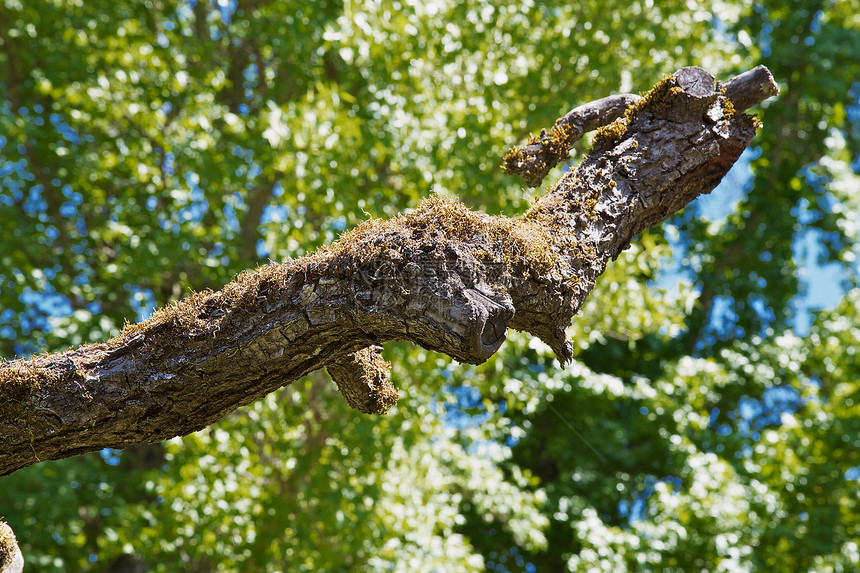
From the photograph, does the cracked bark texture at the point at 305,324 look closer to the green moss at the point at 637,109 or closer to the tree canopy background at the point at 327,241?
the green moss at the point at 637,109

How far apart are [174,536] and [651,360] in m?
9.08

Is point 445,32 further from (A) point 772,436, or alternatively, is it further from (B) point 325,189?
(A) point 772,436

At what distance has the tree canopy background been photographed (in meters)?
7.62

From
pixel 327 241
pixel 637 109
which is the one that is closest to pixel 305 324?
pixel 637 109

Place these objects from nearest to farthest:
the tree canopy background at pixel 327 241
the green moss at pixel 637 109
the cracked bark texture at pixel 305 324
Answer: the cracked bark texture at pixel 305 324 < the green moss at pixel 637 109 < the tree canopy background at pixel 327 241

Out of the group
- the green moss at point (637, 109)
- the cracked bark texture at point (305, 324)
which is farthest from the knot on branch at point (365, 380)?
the green moss at point (637, 109)

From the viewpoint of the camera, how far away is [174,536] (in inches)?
298

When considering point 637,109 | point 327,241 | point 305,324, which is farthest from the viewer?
point 327,241

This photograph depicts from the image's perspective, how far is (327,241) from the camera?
6258mm

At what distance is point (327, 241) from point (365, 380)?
325 centimetres

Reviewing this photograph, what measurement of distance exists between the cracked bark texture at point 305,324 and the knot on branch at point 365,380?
326mm

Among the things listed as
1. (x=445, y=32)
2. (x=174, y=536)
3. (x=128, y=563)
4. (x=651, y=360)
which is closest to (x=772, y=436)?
(x=651, y=360)

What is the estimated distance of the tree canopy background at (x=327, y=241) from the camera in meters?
7.62

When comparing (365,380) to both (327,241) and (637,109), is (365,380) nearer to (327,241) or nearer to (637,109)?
(637,109)
